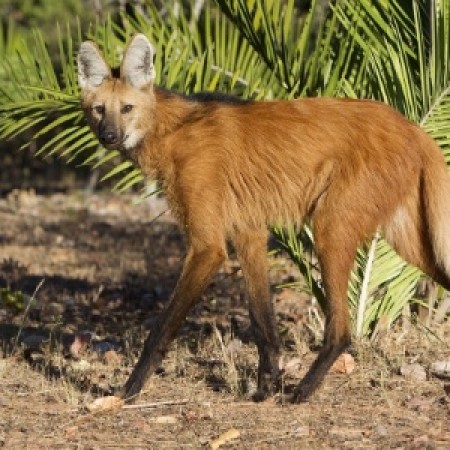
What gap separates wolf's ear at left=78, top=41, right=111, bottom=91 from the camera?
16.0 ft

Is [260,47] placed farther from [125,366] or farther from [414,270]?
[125,366]

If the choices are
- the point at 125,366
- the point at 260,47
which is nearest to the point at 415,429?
the point at 125,366

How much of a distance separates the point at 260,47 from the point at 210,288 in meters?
2.77

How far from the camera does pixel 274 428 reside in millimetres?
4094

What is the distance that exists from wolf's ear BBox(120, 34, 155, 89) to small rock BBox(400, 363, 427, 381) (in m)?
1.84

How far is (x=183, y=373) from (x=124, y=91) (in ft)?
4.64

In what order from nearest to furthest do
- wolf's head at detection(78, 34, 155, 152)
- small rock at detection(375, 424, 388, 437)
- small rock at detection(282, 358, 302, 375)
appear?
small rock at detection(375, 424, 388, 437) → wolf's head at detection(78, 34, 155, 152) → small rock at detection(282, 358, 302, 375)

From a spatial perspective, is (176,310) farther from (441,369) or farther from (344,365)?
(441,369)

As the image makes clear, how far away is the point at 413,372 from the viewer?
482 cm

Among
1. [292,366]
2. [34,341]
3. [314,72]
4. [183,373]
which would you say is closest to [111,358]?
[183,373]

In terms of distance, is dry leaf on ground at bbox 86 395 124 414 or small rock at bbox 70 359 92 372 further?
small rock at bbox 70 359 92 372

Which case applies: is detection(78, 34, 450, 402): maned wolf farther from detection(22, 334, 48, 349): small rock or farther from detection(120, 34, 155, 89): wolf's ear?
detection(22, 334, 48, 349): small rock

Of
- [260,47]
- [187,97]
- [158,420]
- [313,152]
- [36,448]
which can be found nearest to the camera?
[36,448]

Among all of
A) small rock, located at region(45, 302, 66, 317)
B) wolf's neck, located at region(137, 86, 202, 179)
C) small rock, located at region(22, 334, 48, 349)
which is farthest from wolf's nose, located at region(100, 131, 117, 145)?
small rock, located at region(45, 302, 66, 317)
